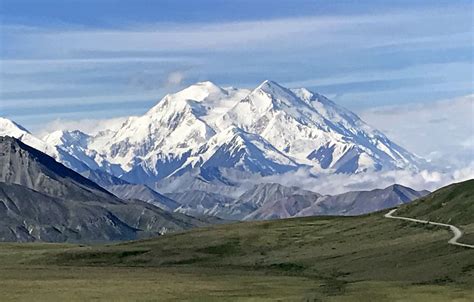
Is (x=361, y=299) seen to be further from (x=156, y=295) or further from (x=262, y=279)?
(x=262, y=279)

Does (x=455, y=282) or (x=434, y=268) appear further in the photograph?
(x=434, y=268)

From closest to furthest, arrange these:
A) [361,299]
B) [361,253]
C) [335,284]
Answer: [361,299] < [335,284] < [361,253]

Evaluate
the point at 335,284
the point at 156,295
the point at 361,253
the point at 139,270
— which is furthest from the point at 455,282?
the point at 139,270

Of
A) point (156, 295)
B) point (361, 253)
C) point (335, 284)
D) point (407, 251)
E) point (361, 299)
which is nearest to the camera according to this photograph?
point (361, 299)

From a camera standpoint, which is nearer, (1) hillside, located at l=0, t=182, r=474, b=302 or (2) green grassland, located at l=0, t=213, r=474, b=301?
(1) hillside, located at l=0, t=182, r=474, b=302

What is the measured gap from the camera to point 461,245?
16775cm

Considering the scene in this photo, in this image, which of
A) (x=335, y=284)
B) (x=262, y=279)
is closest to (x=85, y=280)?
(x=262, y=279)

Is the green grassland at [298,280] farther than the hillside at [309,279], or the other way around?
the green grassland at [298,280]

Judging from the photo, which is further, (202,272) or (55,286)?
(202,272)

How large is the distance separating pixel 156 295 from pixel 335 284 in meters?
30.6

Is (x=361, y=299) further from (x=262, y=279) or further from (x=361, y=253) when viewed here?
(x=361, y=253)

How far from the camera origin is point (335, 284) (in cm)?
14962

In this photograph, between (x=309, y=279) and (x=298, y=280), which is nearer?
(x=298, y=280)

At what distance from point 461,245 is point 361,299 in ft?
167
